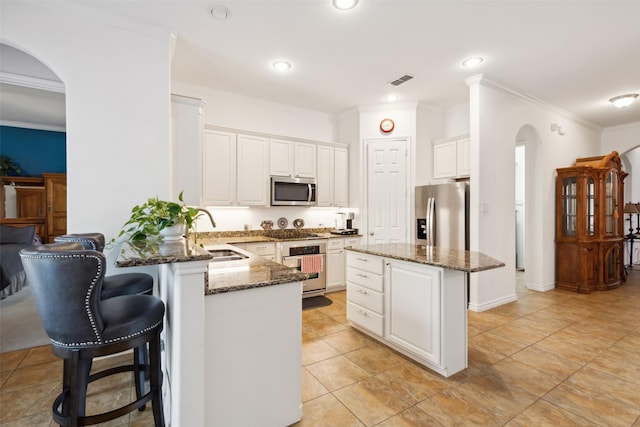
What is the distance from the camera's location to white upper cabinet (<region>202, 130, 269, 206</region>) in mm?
3926

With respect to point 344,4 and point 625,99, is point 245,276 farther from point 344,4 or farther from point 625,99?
point 625,99

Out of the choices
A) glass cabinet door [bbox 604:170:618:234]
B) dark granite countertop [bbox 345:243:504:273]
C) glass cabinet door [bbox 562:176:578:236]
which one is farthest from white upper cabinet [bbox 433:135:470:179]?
glass cabinet door [bbox 604:170:618:234]

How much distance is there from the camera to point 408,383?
2219 mm

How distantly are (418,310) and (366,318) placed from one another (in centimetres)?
70

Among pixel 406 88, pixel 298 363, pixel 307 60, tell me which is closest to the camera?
pixel 298 363

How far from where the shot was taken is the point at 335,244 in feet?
15.0

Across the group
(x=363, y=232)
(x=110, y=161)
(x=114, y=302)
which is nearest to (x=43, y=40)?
(x=110, y=161)

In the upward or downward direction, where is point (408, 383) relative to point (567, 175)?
downward

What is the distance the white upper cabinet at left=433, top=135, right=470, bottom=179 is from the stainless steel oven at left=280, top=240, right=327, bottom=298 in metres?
2.15

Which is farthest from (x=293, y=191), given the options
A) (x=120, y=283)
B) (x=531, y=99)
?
(x=531, y=99)

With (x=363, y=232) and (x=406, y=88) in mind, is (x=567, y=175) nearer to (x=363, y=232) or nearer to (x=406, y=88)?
(x=406, y=88)

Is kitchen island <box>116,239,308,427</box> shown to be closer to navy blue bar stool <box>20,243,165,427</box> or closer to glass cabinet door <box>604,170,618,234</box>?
navy blue bar stool <box>20,243,165,427</box>

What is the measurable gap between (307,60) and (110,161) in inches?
87.5

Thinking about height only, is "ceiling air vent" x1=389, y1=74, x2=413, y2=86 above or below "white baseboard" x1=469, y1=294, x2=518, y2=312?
above
